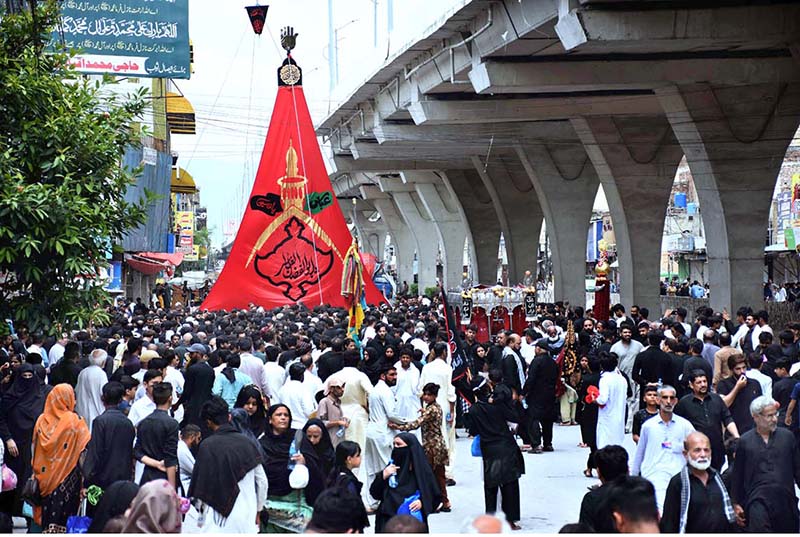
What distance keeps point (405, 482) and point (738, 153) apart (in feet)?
60.9

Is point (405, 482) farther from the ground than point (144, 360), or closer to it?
closer to it

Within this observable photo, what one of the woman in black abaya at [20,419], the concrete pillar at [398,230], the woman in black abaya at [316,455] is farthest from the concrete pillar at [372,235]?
the woman in black abaya at [316,455]

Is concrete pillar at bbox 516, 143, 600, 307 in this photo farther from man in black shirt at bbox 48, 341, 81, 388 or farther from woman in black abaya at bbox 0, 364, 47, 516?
woman in black abaya at bbox 0, 364, 47, 516

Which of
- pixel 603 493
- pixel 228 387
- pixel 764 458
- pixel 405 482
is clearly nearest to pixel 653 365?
pixel 228 387

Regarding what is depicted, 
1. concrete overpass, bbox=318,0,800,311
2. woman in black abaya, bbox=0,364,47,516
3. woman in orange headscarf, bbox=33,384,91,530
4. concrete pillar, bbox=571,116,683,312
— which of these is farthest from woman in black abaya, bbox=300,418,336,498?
concrete pillar, bbox=571,116,683,312

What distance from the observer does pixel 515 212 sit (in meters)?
43.9

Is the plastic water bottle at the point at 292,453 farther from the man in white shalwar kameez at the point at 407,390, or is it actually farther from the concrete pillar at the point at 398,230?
the concrete pillar at the point at 398,230

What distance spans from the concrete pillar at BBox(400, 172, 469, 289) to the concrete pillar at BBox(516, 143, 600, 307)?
60.4ft

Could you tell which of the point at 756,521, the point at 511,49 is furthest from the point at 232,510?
the point at 511,49

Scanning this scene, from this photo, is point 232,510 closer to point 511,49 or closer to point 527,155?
point 511,49

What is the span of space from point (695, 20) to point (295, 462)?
14.7 m

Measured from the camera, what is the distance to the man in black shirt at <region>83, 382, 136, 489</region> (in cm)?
825

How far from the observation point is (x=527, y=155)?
36031 mm

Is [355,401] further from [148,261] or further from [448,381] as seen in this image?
[148,261]
